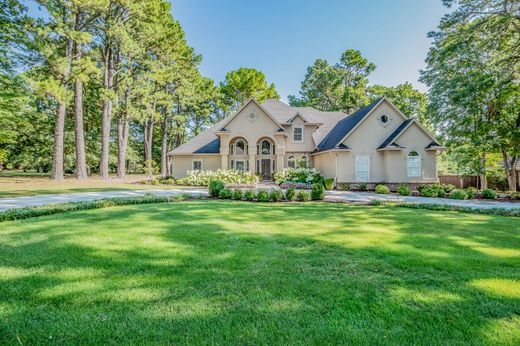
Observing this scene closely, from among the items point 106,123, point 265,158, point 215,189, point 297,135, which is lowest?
point 215,189

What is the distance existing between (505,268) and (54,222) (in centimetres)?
928

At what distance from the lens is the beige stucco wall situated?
24.8 m

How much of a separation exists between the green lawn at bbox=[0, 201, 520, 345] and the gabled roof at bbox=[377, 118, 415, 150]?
1367cm

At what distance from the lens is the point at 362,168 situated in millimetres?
19891

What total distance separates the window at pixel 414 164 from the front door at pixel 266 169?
36.5ft

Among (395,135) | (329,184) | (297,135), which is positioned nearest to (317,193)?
(329,184)

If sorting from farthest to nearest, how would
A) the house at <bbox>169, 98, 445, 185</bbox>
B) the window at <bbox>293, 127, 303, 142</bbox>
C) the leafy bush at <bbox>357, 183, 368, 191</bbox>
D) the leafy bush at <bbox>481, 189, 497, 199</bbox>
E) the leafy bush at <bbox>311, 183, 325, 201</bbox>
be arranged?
the window at <bbox>293, 127, 303, 142</bbox> < the house at <bbox>169, 98, 445, 185</bbox> < the leafy bush at <bbox>357, 183, 368, 191</bbox> < the leafy bush at <bbox>481, 189, 497, 199</bbox> < the leafy bush at <bbox>311, 183, 325, 201</bbox>

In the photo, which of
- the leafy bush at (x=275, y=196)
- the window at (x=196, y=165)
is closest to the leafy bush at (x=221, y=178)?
the window at (x=196, y=165)

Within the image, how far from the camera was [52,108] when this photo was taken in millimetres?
29672

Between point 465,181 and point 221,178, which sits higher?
point 221,178

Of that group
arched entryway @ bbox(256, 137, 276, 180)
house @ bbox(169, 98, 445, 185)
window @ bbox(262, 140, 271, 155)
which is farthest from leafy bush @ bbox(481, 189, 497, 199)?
window @ bbox(262, 140, 271, 155)

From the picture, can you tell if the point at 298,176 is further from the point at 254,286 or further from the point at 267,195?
the point at 254,286

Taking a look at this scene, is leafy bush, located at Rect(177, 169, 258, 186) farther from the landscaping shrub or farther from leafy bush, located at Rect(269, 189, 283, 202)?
leafy bush, located at Rect(269, 189, 283, 202)

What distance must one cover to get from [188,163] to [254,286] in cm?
2293
